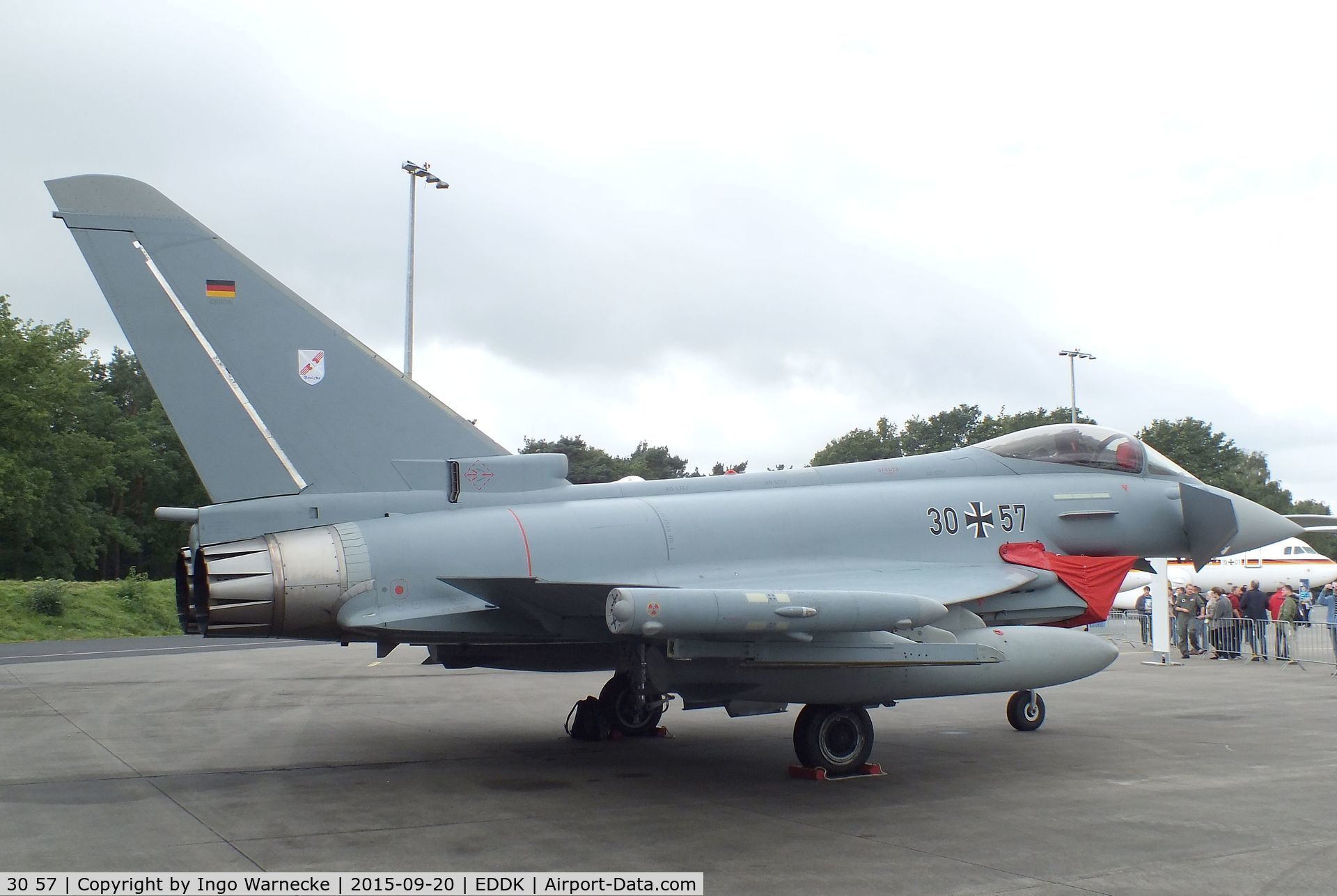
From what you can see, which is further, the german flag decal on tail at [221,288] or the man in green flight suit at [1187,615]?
the man in green flight suit at [1187,615]

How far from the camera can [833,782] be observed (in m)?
8.75

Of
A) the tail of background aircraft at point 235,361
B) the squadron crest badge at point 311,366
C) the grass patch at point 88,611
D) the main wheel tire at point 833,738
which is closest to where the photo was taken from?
the tail of background aircraft at point 235,361

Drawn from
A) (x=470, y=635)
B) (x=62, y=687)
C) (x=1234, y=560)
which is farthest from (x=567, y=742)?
(x=1234, y=560)

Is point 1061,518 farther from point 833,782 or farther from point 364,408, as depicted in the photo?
point 364,408

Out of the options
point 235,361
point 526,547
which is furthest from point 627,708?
point 235,361

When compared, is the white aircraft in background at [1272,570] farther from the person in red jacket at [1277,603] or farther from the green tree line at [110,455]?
the green tree line at [110,455]

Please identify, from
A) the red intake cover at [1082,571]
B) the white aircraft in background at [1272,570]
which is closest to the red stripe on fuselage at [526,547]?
the red intake cover at [1082,571]

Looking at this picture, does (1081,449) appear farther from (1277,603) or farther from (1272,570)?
(1272,570)

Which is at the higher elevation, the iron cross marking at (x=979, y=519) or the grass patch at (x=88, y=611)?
the iron cross marking at (x=979, y=519)

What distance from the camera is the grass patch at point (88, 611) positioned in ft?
94.0

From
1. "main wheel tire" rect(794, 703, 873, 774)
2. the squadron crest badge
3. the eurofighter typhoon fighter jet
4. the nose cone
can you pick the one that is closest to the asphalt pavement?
"main wheel tire" rect(794, 703, 873, 774)

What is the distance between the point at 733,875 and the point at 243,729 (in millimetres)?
7901

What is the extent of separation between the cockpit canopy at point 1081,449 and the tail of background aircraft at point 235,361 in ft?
20.4

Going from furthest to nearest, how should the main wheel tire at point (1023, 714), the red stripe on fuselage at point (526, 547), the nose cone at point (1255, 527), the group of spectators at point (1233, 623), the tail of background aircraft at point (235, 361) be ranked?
the group of spectators at point (1233, 623) → the main wheel tire at point (1023, 714) → the nose cone at point (1255, 527) → the red stripe on fuselage at point (526, 547) → the tail of background aircraft at point (235, 361)
